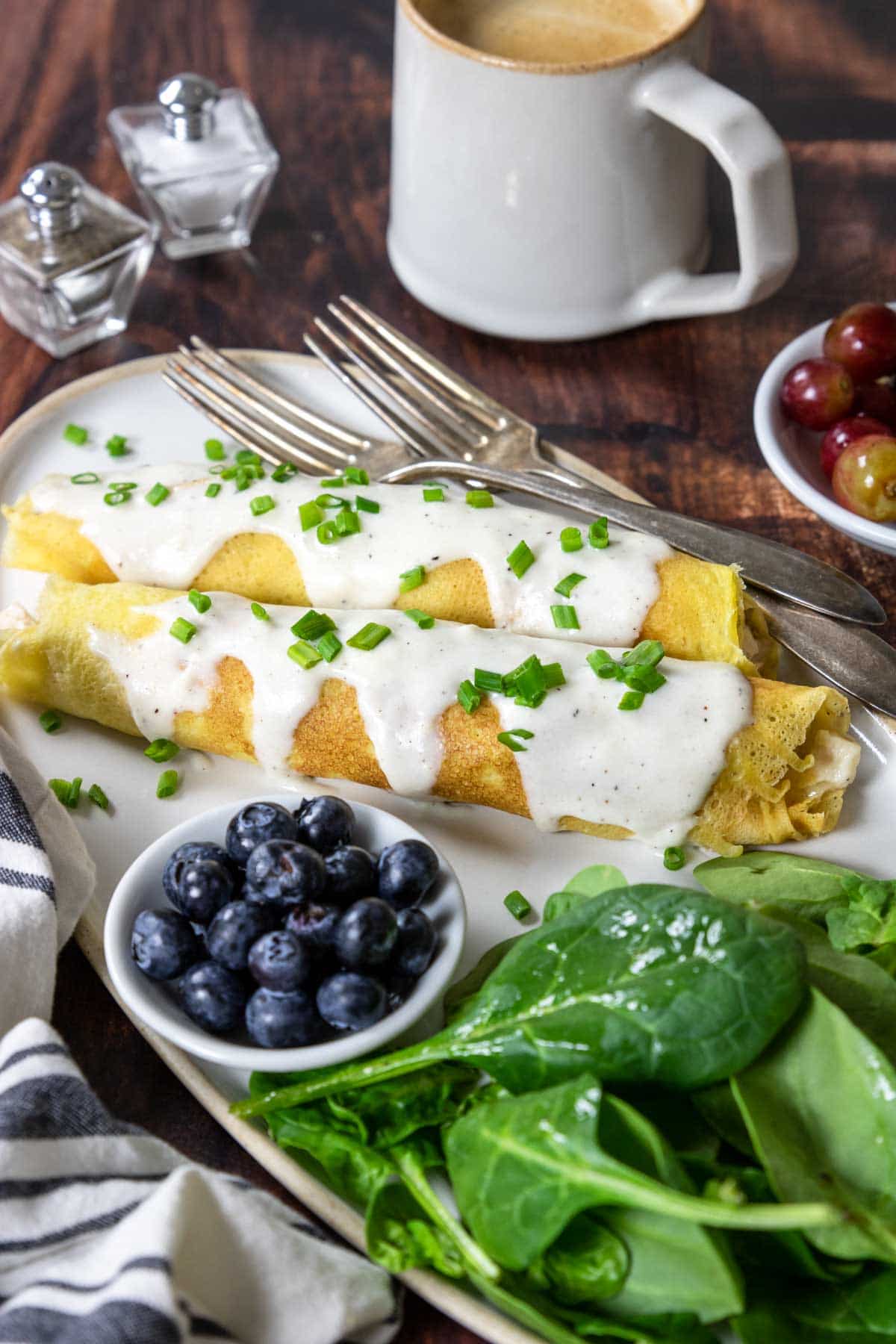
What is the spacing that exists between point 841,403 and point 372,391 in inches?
32.6

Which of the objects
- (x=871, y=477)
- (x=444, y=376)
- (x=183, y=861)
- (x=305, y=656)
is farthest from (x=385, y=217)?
(x=183, y=861)

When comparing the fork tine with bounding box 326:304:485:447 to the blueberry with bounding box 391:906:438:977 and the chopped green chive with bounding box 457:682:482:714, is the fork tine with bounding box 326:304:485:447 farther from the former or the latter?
the blueberry with bounding box 391:906:438:977

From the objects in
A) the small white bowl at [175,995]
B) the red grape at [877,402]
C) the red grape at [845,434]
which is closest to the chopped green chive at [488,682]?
the small white bowl at [175,995]

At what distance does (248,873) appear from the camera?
163 cm

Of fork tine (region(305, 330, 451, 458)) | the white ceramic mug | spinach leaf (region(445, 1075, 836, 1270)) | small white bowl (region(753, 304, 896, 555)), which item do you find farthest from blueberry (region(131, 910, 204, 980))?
the white ceramic mug

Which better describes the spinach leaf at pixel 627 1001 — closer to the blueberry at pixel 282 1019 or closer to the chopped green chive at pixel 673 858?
the blueberry at pixel 282 1019

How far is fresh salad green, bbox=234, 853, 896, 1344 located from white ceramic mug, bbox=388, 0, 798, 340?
1422mm

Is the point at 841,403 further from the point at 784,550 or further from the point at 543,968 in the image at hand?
the point at 543,968

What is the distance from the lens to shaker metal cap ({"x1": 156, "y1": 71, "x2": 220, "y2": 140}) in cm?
282

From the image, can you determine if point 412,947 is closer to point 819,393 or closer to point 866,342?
point 819,393

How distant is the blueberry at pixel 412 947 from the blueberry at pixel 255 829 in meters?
0.19

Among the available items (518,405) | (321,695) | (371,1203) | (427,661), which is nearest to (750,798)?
(427,661)

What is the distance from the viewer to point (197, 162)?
115 inches

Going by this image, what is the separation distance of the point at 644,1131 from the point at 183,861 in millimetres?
620
